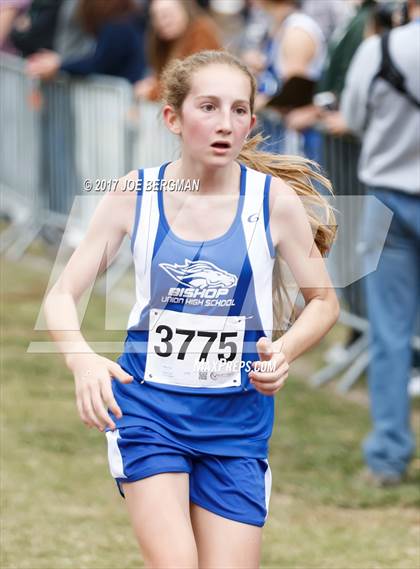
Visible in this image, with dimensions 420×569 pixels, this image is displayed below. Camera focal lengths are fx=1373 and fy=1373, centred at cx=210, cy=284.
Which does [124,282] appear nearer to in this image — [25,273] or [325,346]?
[325,346]

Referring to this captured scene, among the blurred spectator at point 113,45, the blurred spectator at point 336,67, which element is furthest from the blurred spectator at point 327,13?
the blurred spectator at point 113,45

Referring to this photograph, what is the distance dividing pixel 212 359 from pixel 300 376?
15.0 ft

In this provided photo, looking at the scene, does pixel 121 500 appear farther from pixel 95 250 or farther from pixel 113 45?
pixel 113 45

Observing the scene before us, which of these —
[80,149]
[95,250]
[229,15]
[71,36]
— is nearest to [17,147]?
[71,36]

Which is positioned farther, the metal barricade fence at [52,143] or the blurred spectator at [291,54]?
the metal barricade fence at [52,143]

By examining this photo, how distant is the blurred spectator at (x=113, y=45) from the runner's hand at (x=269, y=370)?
703 centimetres

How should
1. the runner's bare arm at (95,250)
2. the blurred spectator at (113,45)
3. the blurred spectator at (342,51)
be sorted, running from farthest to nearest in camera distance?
the blurred spectator at (113,45) → the blurred spectator at (342,51) → the runner's bare arm at (95,250)

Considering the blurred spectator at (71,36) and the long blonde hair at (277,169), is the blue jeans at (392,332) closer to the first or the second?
the long blonde hair at (277,169)

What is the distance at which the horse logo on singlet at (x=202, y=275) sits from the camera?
357cm

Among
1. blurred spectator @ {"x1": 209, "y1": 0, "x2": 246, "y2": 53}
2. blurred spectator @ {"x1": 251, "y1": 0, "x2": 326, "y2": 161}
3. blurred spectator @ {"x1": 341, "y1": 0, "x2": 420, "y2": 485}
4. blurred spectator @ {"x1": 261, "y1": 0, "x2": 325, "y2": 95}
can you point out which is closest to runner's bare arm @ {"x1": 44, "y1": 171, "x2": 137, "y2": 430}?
blurred spectator @ {"x1": 341, "y1": 0, "x2": 420, "y2": 485}

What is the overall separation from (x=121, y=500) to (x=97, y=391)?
281 centimetres

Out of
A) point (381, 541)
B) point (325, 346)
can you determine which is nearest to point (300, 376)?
point (325, 346)

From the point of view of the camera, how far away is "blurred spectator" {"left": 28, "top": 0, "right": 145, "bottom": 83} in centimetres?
1006

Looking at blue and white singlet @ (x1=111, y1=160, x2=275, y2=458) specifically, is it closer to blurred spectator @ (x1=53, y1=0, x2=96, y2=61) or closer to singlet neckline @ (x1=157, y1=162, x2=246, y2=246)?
singlet neckline @ (x1=157, y1=162, x2=246, y2=246)
